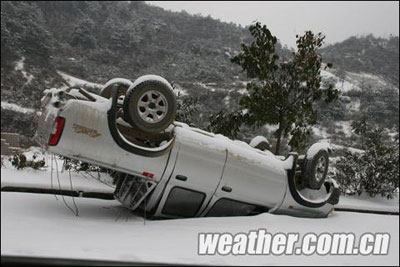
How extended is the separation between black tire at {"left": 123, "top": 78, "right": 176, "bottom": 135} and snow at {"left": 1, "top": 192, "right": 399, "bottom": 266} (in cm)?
128

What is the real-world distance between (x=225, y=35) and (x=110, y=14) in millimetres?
19666

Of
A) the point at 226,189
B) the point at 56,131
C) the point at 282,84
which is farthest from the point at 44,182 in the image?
the point at 282,84

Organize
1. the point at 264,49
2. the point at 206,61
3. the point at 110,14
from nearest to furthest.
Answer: the point at 264,49, the point at 206,61, the point at 110,14

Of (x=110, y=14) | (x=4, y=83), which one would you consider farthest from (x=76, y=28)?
(x=4, y=83)

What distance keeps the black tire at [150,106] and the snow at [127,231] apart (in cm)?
128

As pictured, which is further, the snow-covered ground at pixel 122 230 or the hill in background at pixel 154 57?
the hill in background at pixel 154 57

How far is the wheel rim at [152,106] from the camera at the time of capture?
5.25 metres

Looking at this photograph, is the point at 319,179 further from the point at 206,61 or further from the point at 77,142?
the point at 206,61

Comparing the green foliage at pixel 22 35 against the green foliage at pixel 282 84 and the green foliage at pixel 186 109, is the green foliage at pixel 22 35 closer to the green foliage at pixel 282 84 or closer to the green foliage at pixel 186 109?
the green foliage at pixel 186 109

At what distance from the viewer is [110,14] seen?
6656 cm

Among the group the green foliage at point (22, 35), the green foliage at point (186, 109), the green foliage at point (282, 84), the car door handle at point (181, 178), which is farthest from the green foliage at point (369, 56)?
the car door handle at point (181, 178)

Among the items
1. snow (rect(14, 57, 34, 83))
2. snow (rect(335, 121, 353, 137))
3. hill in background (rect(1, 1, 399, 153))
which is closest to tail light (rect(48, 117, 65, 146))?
hill in background (rect(1, 1, 399, 153))

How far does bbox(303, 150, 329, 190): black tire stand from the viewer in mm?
6738

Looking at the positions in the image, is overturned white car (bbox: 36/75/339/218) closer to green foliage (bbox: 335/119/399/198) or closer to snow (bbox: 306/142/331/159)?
snow (bbox: 306/142/331/159)
